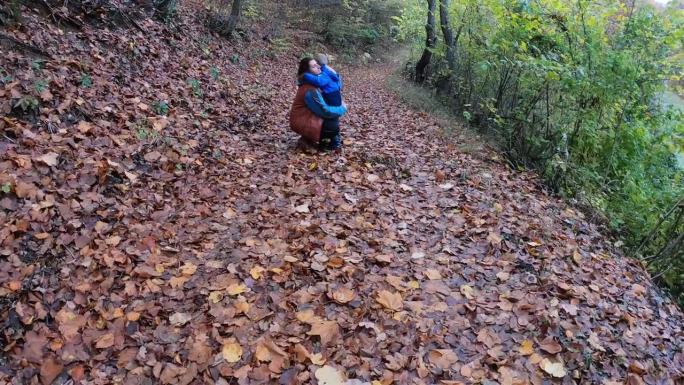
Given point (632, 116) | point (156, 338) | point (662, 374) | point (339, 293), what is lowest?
point (156, 338)

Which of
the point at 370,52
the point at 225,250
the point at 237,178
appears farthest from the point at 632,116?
the point at 370,52

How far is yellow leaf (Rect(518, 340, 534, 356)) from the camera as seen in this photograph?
340 cm

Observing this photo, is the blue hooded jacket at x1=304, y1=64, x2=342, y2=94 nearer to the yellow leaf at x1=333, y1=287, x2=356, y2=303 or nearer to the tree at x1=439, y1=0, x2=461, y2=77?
the yellow leaf at x1=333, y1=287, x2=356, y2=303

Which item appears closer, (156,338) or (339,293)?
(156,338)

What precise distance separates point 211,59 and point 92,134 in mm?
5372

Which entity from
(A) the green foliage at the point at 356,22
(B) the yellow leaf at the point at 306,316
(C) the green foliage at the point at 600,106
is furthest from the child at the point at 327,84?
(A) the green foliage at the point at 356,22

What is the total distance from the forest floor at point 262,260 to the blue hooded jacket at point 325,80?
995mm

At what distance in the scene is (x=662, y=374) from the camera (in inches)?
137

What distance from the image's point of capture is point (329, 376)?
3061 mm

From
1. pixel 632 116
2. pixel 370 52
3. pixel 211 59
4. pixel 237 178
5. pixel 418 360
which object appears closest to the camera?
pixel 418 360

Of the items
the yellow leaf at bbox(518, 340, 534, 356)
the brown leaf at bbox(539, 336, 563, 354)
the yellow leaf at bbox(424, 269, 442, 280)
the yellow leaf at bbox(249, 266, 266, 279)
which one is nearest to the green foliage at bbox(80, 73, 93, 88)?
the yellow leaf at bbox(249, 266, 266, 279)

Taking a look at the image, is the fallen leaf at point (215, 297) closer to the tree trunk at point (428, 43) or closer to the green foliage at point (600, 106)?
the green foliage at point (600, 106)

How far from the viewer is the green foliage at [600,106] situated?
6762 mm

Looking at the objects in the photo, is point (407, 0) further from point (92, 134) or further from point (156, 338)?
point (156, 338)
